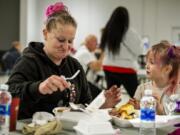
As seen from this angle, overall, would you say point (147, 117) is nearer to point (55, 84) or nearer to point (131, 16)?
point (55, 84)

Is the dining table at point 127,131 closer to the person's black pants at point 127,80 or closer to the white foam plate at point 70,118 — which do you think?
the white foam plate at point 70,118

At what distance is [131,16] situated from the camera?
887 cm

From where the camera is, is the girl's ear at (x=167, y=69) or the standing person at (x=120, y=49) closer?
the girl's ear at (x=167, y=69)

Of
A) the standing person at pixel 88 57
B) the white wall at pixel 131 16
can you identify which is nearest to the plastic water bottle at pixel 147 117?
the standing person at pixel 88 57

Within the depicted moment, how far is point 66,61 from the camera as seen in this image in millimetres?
1913

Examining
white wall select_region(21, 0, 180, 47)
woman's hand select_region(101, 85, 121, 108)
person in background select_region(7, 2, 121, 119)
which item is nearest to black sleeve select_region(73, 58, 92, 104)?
person in background select_region(7, 2, 121, 119)

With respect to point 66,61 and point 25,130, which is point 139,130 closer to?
point 25,130

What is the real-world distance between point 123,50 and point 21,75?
2.38 meters

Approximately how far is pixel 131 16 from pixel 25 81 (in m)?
7.46

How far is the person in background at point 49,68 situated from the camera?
163cm

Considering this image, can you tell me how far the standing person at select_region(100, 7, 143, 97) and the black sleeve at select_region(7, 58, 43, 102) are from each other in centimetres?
221

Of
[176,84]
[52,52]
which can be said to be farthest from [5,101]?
[176,84]

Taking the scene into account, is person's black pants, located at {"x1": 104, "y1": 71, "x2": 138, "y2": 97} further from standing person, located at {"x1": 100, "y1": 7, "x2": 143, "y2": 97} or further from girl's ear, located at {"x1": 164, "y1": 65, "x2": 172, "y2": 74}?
girl's ear, located at {"x1": 164, "y1": 65, "x2": 172, "y2": 74}

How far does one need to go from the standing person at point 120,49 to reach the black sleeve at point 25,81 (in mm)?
2209
